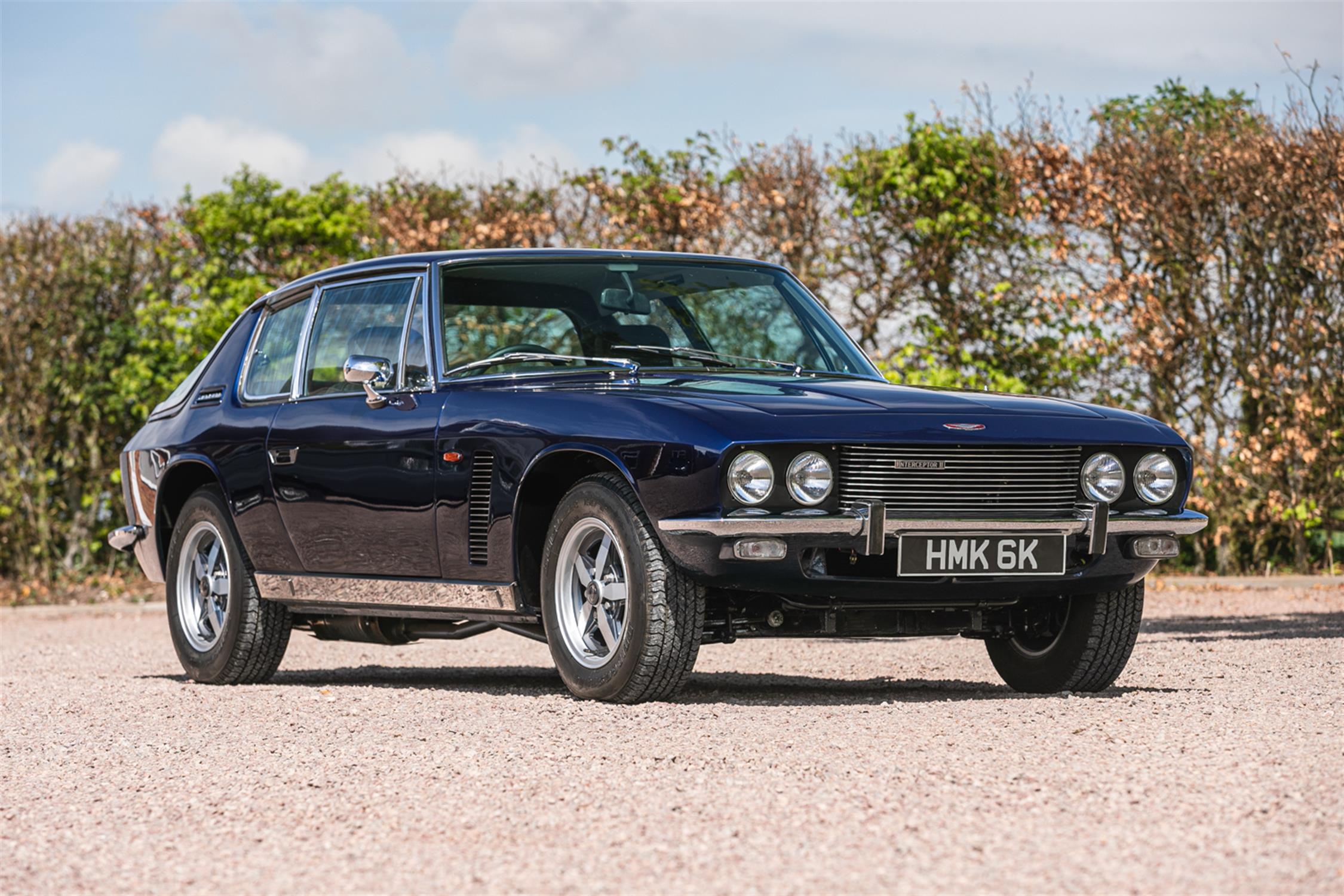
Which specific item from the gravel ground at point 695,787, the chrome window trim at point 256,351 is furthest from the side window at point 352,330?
the gravel ground at point 695,787

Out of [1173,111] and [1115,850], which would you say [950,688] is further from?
[1173,111]

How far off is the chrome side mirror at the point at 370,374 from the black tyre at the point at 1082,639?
105 inches

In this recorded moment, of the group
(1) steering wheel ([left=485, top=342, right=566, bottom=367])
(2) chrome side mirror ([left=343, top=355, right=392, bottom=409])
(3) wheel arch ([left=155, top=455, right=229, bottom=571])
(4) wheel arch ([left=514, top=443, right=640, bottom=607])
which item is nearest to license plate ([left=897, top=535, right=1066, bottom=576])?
(4) wheel arch ([left=514, top=443, right=640, bottom=607])

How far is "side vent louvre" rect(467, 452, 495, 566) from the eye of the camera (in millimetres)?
6758

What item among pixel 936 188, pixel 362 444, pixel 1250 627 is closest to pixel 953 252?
pixel 936 188

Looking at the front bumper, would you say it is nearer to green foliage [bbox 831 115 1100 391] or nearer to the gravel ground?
the gravel ground

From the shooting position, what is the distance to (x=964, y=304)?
15.8 m

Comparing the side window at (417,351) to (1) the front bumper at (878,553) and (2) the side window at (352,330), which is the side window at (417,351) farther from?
(1) the front bumper at (878,553)

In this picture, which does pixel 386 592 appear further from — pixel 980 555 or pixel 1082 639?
pixel 1082 639

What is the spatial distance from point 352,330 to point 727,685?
222 centimetres

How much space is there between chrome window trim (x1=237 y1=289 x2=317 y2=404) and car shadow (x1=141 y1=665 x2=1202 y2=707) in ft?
4.24

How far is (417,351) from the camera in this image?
24.3 feet

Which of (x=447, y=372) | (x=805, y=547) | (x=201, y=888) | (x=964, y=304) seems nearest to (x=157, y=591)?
(x=964, y=304)

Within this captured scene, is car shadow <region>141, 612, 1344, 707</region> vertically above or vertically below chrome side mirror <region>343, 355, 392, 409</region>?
below
